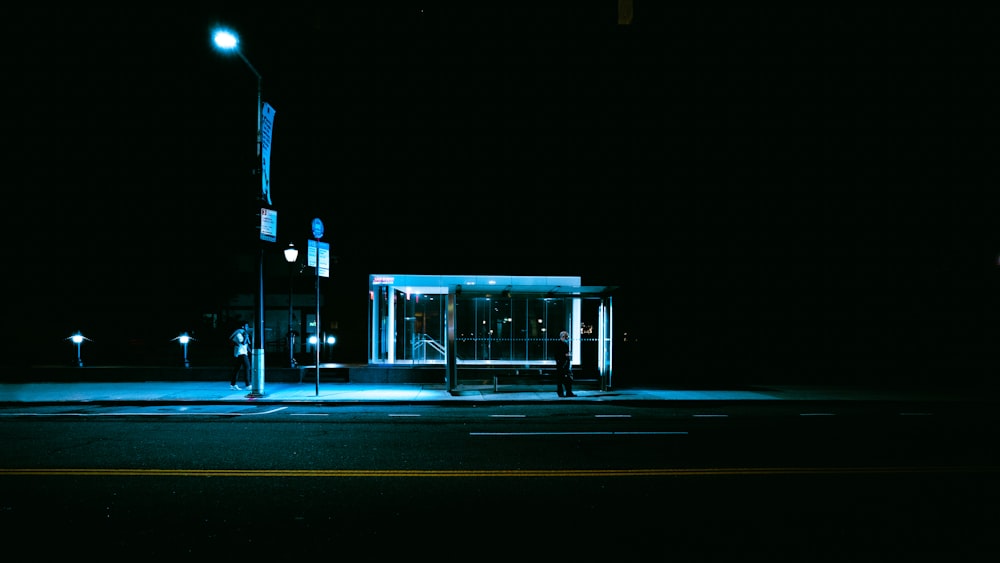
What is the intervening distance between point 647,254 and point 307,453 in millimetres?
16335

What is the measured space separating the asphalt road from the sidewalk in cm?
305

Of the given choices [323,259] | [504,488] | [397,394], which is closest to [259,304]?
[323,259]

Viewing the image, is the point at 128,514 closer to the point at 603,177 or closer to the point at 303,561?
the point at 303,561

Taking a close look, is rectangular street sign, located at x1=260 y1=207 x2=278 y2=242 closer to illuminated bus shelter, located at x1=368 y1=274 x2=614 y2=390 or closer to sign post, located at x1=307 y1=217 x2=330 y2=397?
sign post, located at x1=307 y1=217 x2=330 y2=397

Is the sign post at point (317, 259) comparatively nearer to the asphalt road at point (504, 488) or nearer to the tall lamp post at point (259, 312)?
the tall lamp post at point (259, 312)

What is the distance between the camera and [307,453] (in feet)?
27.0

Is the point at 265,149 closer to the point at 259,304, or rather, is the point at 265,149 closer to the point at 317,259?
the point at 317,259

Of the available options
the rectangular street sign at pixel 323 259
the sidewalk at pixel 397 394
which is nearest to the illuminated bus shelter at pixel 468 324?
the sidewalk at pixel 397 394

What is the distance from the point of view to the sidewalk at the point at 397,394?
14.2 metres

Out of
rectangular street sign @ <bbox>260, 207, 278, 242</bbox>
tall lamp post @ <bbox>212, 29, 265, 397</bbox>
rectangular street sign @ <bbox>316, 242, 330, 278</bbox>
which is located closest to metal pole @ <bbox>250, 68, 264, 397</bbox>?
tall lamp post @ <bbox>212, 29, 265, 397</bbox>

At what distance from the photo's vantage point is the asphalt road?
15.9 feet

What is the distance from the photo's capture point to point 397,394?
15367mm

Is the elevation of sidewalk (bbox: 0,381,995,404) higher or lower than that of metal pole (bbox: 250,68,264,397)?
lower

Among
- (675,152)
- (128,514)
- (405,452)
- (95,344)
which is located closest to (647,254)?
(675,152)
